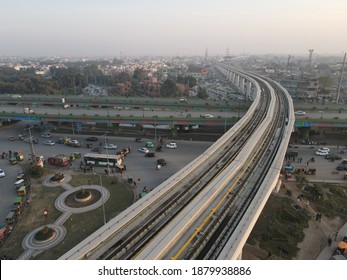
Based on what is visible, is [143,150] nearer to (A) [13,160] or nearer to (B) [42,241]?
(A) [13,160]

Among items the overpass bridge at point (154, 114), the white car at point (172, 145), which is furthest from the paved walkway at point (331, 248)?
the overpass bridge at point (154, 114)

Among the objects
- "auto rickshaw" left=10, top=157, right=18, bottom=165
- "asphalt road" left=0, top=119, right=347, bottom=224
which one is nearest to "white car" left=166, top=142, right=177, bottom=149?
"asphalt road" left=0, top=119, right=347, bottom=224

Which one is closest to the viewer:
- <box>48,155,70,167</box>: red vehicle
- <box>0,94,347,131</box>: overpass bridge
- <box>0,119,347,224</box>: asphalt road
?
<box>0,119,347,224</box>: asphalt road

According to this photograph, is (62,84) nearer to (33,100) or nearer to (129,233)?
(33,100)

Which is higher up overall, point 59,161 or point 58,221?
point 59,161

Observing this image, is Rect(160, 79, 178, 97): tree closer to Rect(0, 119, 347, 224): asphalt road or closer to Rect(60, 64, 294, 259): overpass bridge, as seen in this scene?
Rect(0, 119, 347, 224): asphalt road

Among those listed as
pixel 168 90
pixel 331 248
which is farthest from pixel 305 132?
pixel 168 90

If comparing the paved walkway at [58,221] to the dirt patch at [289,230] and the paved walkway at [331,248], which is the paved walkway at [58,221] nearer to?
the dirt patch at [289,230]

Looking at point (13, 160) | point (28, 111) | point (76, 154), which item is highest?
point (28, 111)

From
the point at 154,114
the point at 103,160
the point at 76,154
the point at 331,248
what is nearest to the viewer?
the point at 331,248
